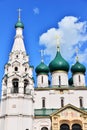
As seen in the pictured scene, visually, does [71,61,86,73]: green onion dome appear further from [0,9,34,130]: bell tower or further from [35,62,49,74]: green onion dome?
[0,9,34,130]: bell tower

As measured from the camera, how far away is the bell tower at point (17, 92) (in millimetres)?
36750

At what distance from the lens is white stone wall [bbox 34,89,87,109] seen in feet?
136

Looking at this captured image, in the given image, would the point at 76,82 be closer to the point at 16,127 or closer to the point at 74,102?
the point at 74,102

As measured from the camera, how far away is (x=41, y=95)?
137 feet

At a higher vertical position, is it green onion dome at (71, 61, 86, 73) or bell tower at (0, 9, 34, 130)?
green onion dome at (71, 61, 86, 73)

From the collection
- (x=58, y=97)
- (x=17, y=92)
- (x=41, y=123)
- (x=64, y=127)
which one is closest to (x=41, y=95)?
(x=58, y=97)

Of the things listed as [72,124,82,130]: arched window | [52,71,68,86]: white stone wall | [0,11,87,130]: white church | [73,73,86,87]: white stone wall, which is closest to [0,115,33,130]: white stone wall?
[0,11,87,130]: white church

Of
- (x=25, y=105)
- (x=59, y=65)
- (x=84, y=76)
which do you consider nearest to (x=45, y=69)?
(x=59, y=65)

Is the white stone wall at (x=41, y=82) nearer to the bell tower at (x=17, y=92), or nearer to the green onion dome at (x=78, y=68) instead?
the bell tower at (x=17, y=92)

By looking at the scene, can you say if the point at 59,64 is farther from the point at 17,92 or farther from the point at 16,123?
the point at 16,123

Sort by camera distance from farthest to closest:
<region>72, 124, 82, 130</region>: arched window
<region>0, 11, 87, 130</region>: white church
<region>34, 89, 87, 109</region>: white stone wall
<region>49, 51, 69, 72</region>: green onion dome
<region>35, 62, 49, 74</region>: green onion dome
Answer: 1. <region>35, 62, 49, 74</region>: green onion dome
2. <region>49, 51, 69, 72</region>: green onion dome
3. <region>34, 89, 87, 109</region>: white stone wall
4. <region>72, 124, 82, 130</region>: arched window
5. <region>0, 11, 87, 130</region>: white church

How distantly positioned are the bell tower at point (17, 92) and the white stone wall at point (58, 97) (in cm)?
272

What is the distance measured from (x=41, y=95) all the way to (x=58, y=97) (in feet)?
6.66

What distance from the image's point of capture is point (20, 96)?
37719mm
